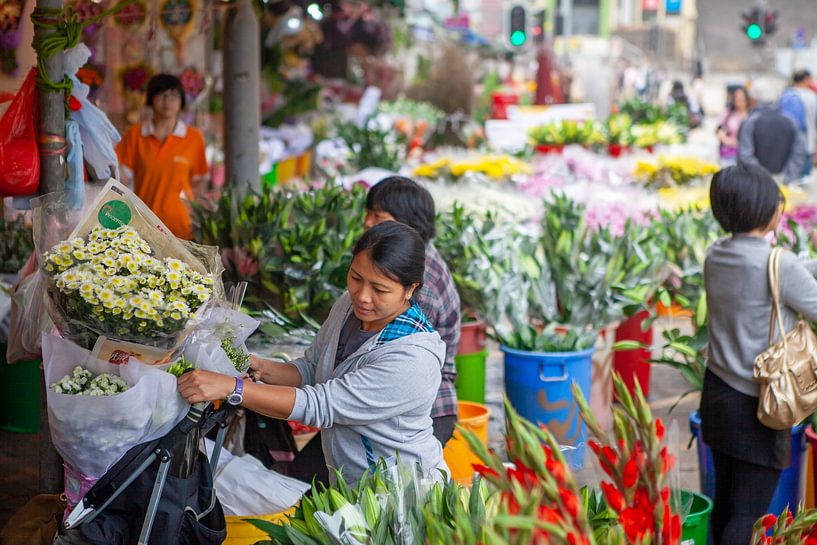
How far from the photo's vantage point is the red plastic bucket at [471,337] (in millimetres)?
5779

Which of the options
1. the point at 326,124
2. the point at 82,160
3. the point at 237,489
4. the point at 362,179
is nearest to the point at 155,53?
the point at 362,179

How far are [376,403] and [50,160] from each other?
1.51 m

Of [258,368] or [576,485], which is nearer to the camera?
[576,485]

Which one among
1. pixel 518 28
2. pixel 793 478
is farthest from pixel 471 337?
pixel 518 28

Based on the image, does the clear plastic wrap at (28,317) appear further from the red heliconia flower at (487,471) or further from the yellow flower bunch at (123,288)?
the red heliconia flower at (487,471)

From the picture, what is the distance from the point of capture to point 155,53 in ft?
28.9

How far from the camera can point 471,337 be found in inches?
229

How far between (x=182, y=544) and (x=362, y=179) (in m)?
5.70

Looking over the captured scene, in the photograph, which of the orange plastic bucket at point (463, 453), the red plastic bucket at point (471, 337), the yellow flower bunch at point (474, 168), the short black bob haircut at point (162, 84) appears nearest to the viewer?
the orange plastic bucket at point (463, 453)

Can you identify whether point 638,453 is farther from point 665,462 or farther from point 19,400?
point 19,400

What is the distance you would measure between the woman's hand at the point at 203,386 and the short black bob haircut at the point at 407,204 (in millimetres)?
1250

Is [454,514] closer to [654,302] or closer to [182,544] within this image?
[182,544]

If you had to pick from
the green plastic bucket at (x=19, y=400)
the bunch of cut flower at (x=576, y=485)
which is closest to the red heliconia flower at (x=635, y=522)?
the bunch of cut flower at (x=576, y=485)

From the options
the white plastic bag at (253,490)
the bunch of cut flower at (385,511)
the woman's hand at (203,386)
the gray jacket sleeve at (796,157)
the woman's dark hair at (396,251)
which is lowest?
the white plastic bag at (253,490)
